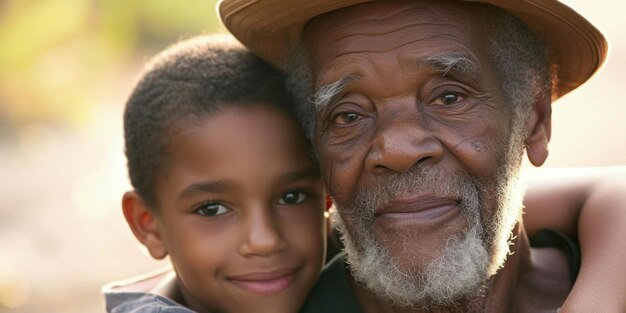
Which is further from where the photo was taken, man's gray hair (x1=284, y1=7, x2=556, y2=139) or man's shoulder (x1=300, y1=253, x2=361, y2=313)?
man's shoulder (x1=300, y1=253, x2=361, y2=313)

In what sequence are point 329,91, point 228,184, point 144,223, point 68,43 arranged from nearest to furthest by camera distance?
point 329,91
point 228,184
point 144,223
point 68,43

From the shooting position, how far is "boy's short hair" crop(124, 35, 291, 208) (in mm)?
3828

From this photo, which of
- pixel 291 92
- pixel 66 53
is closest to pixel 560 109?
pixel 66 53

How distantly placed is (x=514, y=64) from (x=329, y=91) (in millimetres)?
641

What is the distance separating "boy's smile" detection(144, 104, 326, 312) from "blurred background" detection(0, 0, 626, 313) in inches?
92.4

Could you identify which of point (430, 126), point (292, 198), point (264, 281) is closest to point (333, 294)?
point (264, 281)

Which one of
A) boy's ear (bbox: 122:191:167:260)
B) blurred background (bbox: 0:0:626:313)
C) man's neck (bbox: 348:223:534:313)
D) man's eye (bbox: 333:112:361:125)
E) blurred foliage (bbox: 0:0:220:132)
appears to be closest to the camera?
man's eye (bbox: 333:112:361:125)

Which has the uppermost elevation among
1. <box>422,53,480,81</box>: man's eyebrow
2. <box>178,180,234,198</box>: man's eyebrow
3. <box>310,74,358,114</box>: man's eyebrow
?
<box>310,74,358,114</box>: man's eyebrow

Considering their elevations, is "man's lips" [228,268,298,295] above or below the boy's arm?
above

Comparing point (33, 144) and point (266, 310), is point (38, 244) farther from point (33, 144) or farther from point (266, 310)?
point (266, 310)

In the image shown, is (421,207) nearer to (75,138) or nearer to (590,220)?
(590,220)

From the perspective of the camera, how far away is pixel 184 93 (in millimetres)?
3832

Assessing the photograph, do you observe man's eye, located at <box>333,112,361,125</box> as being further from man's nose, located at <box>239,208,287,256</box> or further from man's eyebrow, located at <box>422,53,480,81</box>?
man's nose, located at <box>239,208,287,256</box>

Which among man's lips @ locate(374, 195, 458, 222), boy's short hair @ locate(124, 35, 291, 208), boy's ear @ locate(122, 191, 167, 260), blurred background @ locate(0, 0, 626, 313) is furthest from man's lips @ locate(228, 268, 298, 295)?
blurred background @ locate(0, 0, 626, 313)
